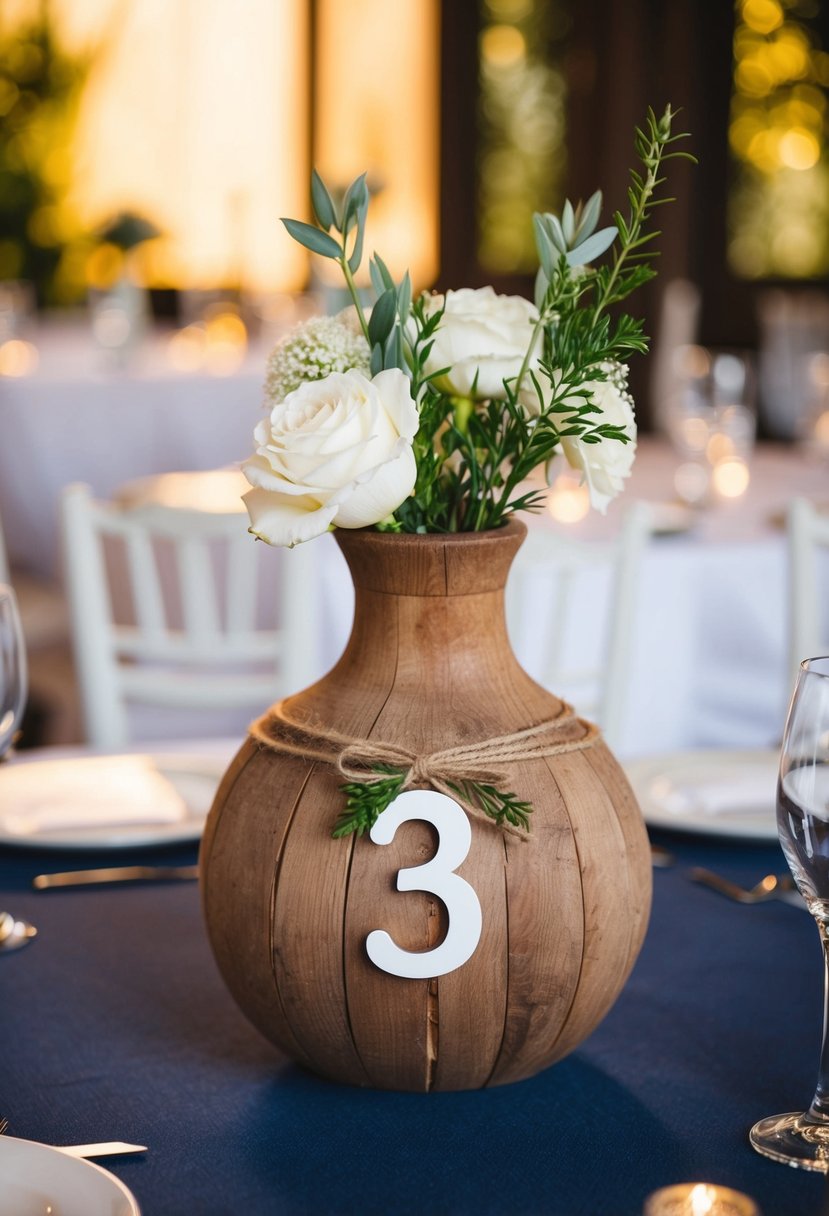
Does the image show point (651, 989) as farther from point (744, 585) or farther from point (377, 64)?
point (377, 64)

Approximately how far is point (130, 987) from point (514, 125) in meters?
5.64

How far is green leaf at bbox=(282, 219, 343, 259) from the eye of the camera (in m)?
0.69

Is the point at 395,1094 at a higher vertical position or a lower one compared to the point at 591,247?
lower

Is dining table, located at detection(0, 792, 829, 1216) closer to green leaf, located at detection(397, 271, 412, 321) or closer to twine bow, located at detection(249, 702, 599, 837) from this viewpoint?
twine bow, located at detection(249, 702, 599, 837)

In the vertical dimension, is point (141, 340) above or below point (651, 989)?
above

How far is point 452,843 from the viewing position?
2.17 ft

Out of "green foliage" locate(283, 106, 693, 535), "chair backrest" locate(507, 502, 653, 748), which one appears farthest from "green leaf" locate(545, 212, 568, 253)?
"chair backrest" locate(507, 502, 653, 748)

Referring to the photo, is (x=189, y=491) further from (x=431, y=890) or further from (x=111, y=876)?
(x=431, y=890)

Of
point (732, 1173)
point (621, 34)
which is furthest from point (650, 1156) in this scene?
point (621, 34)

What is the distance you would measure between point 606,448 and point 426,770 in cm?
18

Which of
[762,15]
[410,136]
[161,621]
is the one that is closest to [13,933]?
[161,621]

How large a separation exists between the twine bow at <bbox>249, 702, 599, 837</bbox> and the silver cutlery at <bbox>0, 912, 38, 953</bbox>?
29cm

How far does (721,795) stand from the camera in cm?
114

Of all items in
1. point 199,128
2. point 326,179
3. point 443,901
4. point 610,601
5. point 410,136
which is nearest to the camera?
point 443,901
